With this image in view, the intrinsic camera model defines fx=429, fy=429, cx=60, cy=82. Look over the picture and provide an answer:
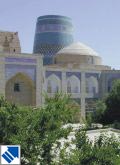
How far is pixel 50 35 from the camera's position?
37.2 metres

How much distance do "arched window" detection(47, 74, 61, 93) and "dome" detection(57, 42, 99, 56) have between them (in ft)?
17.5

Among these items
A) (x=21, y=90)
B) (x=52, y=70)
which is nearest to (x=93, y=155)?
(x=21, y=90)

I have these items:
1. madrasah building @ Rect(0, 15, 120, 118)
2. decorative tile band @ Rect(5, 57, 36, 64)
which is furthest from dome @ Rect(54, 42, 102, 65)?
decorative tile band @ Rect(5, 57, 36, 64)

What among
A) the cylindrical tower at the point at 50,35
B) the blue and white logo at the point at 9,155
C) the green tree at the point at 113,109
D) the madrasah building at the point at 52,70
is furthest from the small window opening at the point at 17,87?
the blue and white logo at the point at 9,155

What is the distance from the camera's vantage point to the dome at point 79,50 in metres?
32.7

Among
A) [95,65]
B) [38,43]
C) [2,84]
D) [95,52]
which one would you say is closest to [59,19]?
[38,43]

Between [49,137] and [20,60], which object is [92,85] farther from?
[49,137]

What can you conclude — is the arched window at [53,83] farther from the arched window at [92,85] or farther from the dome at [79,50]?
the dome at [79,50]

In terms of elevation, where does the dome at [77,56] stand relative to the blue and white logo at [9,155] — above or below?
above

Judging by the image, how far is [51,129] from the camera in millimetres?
8969

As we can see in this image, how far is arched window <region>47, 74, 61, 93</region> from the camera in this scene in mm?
27359

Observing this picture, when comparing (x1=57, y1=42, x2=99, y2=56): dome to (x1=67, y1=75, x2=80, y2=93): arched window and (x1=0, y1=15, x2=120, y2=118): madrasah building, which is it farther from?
(x1=67, y1=75, x2=80, y2=93): arched window

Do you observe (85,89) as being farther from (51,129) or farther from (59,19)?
(51,129)

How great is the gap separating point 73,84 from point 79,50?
507cm
